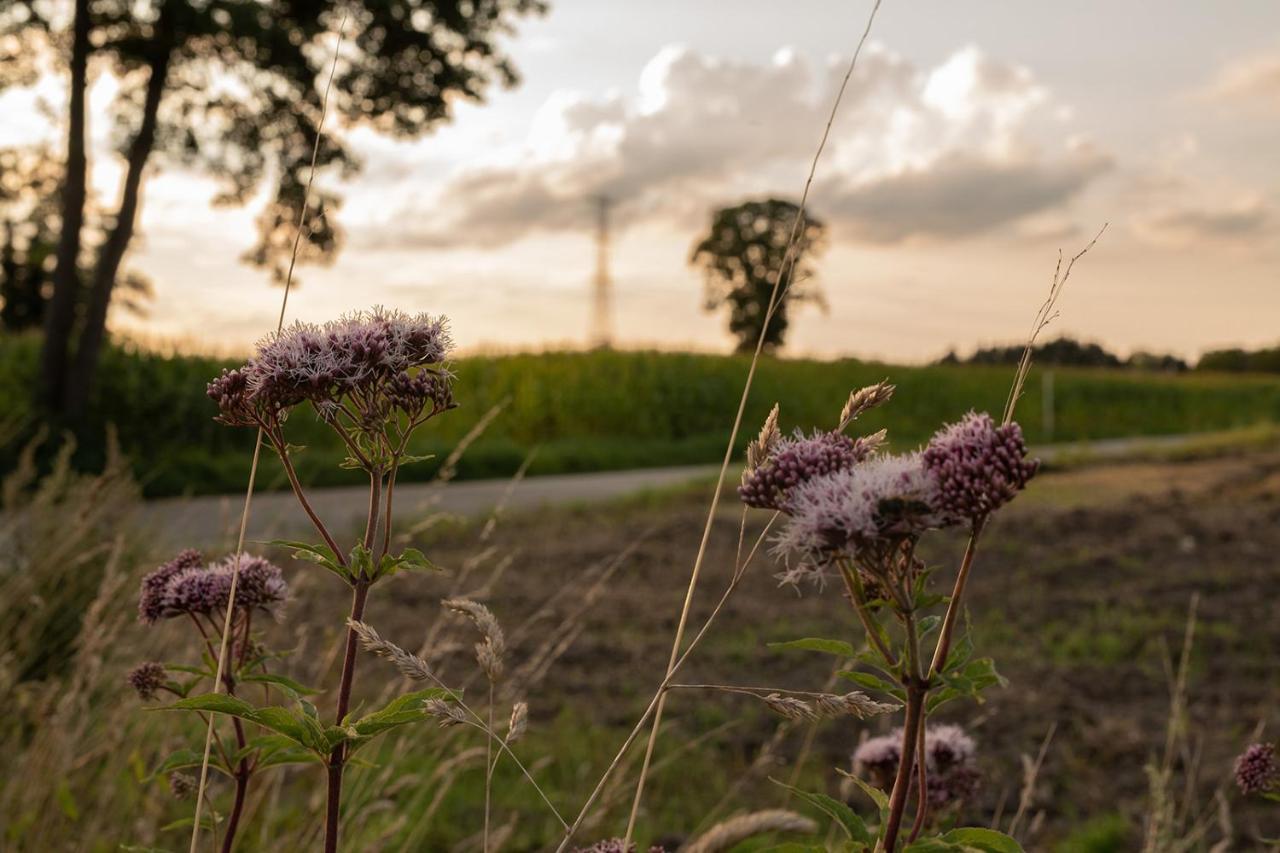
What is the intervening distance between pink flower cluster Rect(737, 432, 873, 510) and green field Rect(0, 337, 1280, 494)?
767 centimetres

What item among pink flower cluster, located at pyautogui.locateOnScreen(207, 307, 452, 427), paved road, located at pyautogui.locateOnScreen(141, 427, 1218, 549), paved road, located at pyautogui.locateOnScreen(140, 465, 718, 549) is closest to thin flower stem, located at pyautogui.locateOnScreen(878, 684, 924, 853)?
pink flower cluster, located at pyautogui.locateOnScreen(207, 307, 452, 427)

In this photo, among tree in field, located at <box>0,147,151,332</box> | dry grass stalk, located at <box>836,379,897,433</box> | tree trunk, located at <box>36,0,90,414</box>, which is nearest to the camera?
dry grass stalk, located at <box>836,379,897,433</box>

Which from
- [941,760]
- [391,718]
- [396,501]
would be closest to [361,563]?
[391,718]

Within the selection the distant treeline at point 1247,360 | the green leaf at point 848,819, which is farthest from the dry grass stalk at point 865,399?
the distant treeline at point 1247,360

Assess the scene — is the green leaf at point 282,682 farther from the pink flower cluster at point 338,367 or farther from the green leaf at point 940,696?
the green leaf at point 940,696

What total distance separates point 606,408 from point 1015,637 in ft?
62.0

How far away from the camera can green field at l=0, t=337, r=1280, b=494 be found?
707 inches

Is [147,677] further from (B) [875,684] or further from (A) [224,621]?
(B) [875,684]

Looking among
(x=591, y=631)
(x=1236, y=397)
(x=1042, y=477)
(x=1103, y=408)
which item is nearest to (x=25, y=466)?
(x=591, y=631)

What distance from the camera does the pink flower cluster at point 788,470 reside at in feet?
4.13

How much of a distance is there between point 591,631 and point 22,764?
4209mm

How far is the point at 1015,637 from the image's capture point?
277 inches

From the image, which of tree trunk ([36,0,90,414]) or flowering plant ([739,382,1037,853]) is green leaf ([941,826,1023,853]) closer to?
flowering plant ([739,382,1037,853])

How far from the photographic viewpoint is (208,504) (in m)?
13.5
